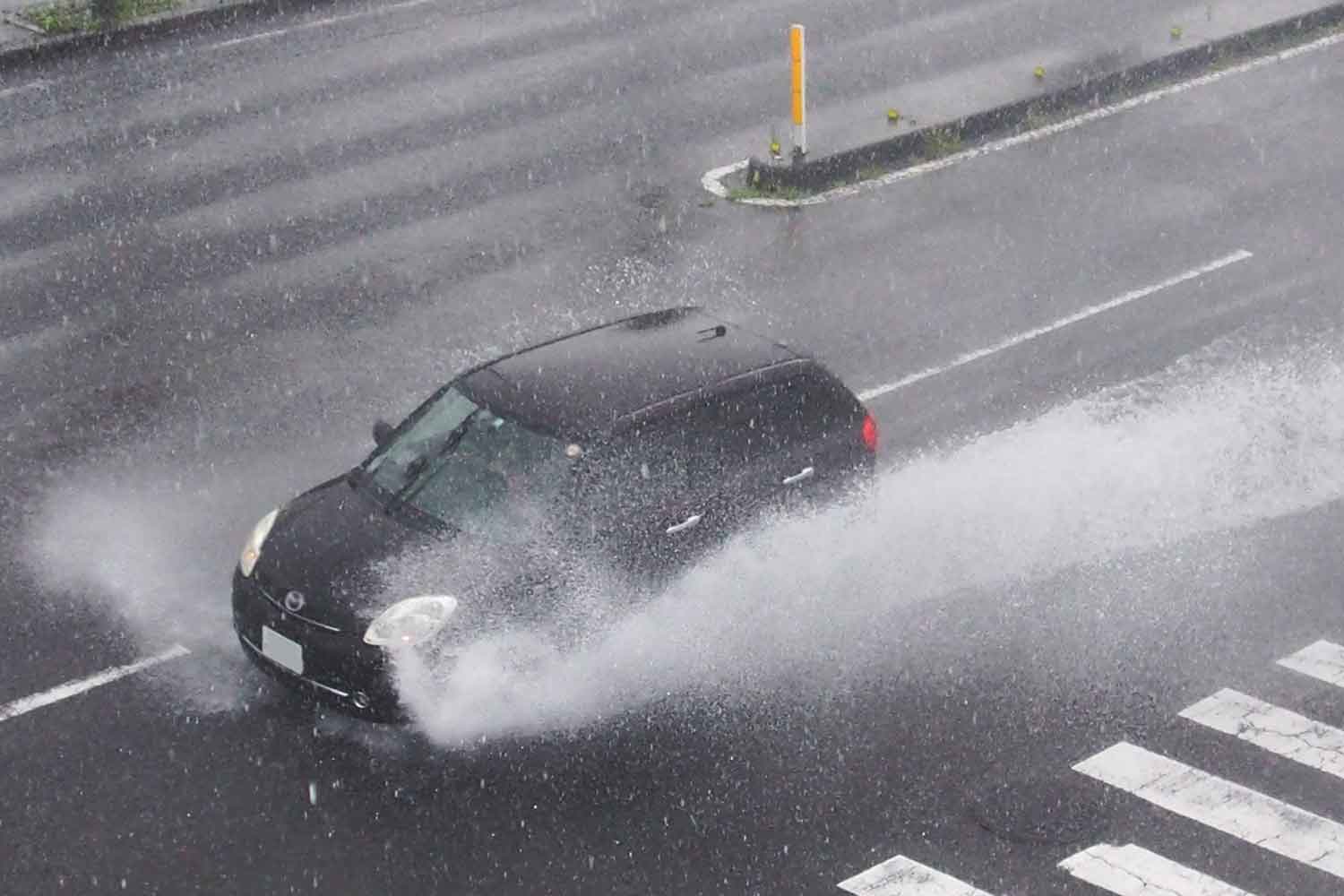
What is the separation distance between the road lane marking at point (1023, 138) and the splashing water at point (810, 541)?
396 cm

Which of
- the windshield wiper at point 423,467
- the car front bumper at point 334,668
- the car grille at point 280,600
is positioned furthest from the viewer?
the windshield wiper at point 423,467

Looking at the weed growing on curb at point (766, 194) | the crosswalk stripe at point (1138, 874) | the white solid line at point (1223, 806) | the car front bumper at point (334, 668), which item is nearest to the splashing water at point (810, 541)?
the car front bumper at point (334, 668)

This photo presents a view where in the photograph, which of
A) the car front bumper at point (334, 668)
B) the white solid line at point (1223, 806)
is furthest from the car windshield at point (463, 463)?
the white solid line at point (1223, 806)

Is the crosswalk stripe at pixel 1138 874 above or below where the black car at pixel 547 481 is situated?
below

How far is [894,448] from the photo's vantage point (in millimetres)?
13031

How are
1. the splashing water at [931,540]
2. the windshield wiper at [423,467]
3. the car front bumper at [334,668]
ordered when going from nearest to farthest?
1. the car front bumper at [334,668]
2. the splashing water at [931,540]
3. the windshield wiper at [423,467]

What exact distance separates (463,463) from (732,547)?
1.39 metres

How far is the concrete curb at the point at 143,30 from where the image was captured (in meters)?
20.3

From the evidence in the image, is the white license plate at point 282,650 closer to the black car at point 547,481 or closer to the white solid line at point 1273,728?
the black car at point 547,481

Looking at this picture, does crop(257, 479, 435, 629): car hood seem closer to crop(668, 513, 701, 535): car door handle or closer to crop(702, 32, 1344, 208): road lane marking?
crop(668, 513, 701, 535): car door handle

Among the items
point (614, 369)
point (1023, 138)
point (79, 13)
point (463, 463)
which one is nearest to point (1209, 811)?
point (614, 369)

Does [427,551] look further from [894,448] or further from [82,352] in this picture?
[82,352]

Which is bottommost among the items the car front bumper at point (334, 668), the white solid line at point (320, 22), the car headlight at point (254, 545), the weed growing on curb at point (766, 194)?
the car front bumper at point (334, 668)

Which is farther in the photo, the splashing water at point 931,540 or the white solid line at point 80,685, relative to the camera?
the white solid line at point 80,685
